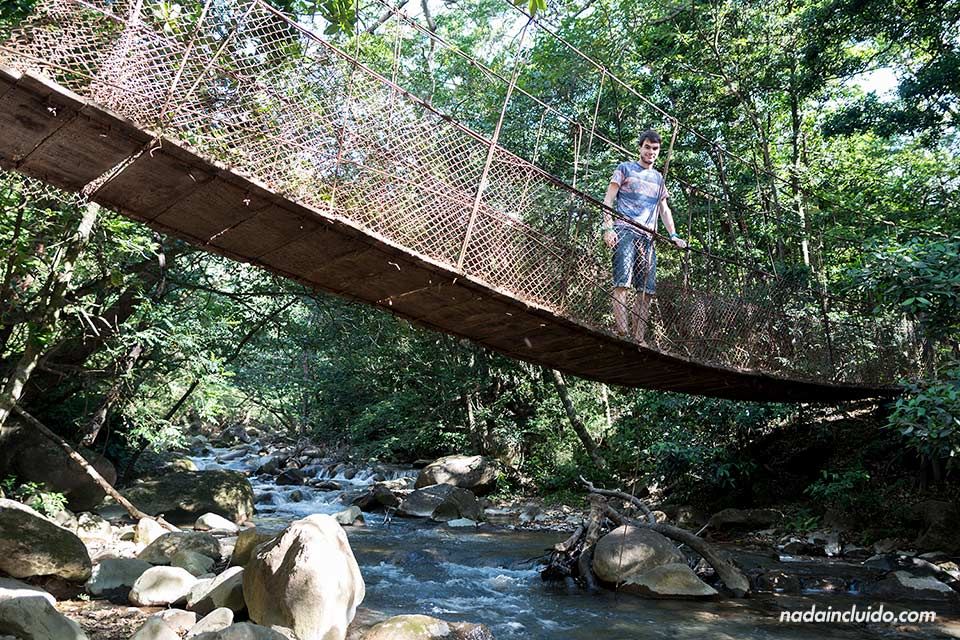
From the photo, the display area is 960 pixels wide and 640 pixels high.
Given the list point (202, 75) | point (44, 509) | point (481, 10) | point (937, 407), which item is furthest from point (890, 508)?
point (481, 10)

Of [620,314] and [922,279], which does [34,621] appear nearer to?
[620,314]

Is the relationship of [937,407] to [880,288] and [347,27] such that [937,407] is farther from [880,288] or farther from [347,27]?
[347,27]

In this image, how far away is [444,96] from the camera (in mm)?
10641

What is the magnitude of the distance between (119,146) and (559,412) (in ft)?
26.8

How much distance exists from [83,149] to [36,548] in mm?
2502

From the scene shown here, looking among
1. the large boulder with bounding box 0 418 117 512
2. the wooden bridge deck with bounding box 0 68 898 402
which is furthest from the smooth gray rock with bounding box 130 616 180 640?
the large boulder with bounding box 0 418 117 512

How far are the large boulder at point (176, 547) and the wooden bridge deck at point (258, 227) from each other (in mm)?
2378

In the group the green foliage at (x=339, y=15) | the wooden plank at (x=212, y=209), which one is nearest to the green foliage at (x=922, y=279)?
the green foliage at (x=339, y=15)

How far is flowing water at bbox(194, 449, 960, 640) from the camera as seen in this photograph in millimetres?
3646

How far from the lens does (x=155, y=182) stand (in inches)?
105

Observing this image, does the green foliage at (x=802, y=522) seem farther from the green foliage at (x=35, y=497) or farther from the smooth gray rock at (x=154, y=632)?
the green foliage at (x=35, y=497)

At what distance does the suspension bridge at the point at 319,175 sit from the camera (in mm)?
2432

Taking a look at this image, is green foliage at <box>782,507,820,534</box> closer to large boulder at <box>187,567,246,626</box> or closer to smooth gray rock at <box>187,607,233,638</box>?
large boulder at <box>187,567,246,626</box>

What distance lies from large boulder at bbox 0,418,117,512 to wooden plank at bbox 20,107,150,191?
445 cm
